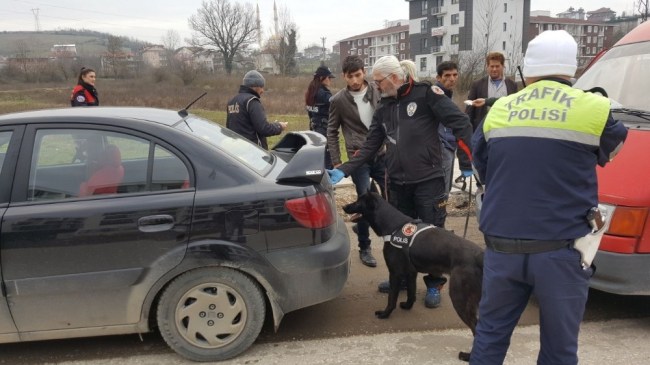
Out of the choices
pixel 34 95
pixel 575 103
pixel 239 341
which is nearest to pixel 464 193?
pixel 239 341

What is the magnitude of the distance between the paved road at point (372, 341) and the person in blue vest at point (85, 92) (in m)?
4.91

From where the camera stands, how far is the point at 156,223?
9.51 ft

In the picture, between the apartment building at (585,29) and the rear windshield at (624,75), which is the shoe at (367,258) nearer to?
the rear windshield at (624,75)

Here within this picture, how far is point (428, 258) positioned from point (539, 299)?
1.24 m

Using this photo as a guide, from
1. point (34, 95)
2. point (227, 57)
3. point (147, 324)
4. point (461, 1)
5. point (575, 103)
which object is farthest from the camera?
point (227, 57)

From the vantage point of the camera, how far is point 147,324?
3078mm

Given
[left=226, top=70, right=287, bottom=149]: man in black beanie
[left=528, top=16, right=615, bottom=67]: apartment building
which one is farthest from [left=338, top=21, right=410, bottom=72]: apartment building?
[left=226, top=70, right=287, bottom=149]: man in black beanie

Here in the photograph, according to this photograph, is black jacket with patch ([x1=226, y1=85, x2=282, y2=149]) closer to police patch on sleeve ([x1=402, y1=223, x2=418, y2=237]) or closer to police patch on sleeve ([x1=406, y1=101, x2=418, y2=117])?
police patch on sleeve ([x1=406, y1=101, x2=418, y2=117])

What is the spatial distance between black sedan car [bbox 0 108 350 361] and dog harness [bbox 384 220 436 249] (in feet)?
1.85

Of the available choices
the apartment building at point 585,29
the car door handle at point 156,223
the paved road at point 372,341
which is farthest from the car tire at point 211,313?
the apartment building at point 585,29

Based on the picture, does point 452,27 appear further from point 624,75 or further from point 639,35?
point 624,75

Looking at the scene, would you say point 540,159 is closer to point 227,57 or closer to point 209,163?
point 209,163

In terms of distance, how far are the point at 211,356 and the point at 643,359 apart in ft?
8.68

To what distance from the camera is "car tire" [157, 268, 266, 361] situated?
3.00 meters
